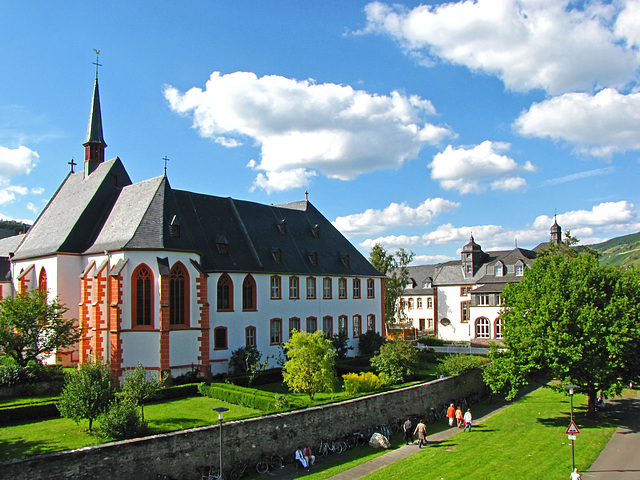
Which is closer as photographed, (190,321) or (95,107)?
(190,321)

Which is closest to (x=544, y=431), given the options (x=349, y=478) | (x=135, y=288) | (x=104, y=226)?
(x=349, y=478)

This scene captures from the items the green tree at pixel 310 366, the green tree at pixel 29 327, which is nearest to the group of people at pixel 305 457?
the green tree at pixel 310 366

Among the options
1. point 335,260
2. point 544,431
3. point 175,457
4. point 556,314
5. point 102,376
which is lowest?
point 544,431

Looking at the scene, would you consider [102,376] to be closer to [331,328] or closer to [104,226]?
[104,226]

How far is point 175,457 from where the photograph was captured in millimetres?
19281

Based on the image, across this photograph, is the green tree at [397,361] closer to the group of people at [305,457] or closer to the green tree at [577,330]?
the green tree at [577,330]

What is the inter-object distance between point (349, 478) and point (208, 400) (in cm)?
1194

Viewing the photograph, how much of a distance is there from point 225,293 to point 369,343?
1698 cm

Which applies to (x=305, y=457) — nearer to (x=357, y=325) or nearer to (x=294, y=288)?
(x=294, y=288)

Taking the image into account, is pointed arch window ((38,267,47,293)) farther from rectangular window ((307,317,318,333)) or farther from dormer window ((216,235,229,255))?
rectangular window ((307,317,318,333))

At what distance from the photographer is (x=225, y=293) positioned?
38.2m

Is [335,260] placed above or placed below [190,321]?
above

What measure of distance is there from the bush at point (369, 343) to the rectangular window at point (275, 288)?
11.2 m

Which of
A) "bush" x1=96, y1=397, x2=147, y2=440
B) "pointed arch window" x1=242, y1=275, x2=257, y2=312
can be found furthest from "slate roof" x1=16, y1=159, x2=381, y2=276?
"bush" x1=96, y1=397, x2=147, y2=440
